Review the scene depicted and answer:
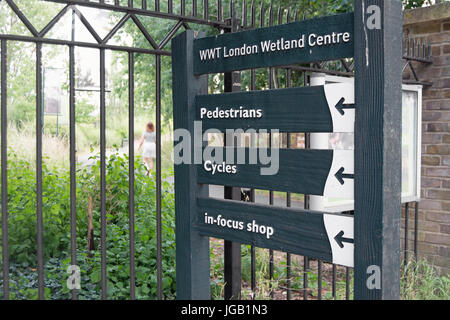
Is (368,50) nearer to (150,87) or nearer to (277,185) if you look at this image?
(277,185)

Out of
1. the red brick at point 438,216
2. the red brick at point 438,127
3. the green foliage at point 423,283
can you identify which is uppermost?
the red brick at point 438,127

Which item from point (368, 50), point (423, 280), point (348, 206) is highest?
point (368, 50)

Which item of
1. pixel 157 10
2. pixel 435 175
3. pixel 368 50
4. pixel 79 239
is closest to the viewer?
pixel 368 50

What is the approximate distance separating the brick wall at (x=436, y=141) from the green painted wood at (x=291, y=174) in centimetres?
315

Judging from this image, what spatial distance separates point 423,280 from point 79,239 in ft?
9.83

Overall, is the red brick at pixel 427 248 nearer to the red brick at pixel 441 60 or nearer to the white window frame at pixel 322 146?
the white window frame at pixel 322 146

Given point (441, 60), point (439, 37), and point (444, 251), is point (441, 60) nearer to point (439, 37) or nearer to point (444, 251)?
point (439, 37)

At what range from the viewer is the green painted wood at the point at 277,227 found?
1.92 m

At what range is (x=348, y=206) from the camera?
3.94 meters

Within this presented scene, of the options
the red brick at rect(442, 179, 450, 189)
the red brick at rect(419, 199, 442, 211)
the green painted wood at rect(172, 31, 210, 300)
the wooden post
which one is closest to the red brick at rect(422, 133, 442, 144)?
the red brick at rect(442, 179, 450, 189)

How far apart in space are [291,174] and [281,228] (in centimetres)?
22

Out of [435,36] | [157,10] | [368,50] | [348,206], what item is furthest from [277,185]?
[435,36]

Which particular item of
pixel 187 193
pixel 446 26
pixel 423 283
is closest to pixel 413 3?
pixel 446 26

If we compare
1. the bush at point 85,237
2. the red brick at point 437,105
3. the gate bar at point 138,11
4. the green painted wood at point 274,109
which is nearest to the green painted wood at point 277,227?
the green painted wood at point 274,109
